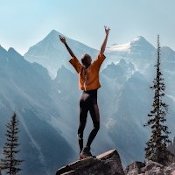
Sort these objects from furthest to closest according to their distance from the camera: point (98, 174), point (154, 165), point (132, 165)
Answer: point (132, 165), point (154, 165), point (98, 174)

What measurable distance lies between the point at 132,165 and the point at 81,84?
7.61 m

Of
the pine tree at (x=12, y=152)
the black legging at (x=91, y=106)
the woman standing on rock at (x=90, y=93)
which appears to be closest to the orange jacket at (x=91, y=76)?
the woman standing on rock at (x=90, y=93)

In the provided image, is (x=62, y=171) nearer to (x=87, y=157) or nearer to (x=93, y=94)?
(x=87, y=157)

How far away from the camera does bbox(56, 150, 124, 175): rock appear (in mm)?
14078

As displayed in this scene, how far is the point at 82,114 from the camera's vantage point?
49.5 ft

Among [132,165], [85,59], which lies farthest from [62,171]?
[132,165]

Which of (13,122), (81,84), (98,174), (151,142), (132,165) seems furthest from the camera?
(13,122)

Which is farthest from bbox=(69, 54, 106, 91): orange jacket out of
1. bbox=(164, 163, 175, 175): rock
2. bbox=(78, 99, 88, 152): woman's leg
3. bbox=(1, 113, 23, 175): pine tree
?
bbox=(1, 113, 23, 175): pine tree

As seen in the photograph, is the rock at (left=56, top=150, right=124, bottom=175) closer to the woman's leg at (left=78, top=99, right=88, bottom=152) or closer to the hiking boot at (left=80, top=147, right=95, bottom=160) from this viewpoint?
the hiking boot at (left=80, top=147, right=95, bottom=160)

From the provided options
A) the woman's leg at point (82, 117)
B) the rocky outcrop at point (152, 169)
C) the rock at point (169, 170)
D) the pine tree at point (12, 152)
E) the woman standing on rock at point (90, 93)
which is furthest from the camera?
the pine tree at point (12, 152)

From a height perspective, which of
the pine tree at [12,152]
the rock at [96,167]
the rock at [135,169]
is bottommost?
the rock at [96,167]

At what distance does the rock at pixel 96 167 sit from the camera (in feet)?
46.2

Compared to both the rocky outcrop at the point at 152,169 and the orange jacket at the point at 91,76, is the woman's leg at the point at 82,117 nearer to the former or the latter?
the orange jacket at the point at 91,76

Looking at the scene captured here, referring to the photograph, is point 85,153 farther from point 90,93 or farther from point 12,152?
point 12,152
